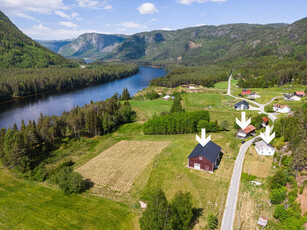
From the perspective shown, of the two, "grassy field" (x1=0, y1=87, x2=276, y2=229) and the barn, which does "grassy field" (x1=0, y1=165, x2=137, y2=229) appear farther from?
the barn

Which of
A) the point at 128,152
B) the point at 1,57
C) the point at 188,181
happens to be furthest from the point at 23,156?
the point at 1,57

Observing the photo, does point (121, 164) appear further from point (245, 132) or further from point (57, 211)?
point (245, 132)

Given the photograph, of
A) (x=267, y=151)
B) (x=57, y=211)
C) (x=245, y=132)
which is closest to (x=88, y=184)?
(x=57, y=211)

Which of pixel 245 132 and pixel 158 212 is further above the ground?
pixel 158 212

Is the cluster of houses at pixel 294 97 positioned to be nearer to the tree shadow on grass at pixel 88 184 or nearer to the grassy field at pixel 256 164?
the grassy field at pixel 256 164

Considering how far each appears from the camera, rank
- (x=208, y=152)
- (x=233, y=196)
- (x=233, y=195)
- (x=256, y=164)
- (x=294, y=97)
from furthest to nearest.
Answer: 1. (x=294, y=97)
2. (x=256, y=164)
3. (x=208, y=152)
4. (x=233, y=195)
5. (x=233, y=196)

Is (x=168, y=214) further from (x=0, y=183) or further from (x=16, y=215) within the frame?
(x=0, y=183)

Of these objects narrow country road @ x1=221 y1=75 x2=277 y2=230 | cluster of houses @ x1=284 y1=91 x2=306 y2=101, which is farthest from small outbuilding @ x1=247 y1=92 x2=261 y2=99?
narrow country road @ x1=221 y1=75 x2=277 y2=230
